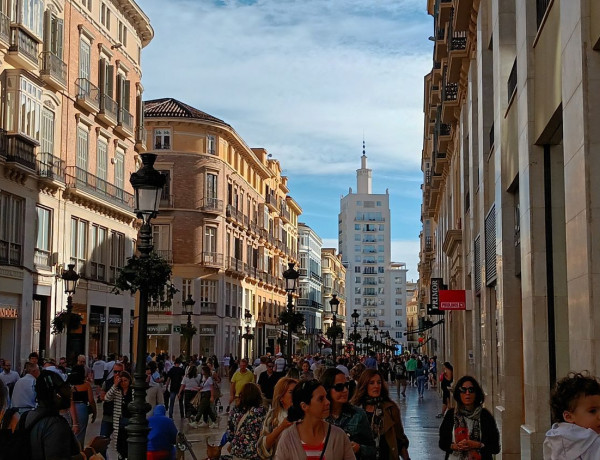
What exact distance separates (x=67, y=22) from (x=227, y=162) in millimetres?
29644

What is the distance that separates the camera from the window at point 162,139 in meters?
60.9

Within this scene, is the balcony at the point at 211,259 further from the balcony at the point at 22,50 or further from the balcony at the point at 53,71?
the balcony at the point at 22,50

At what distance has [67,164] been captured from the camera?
35500mm

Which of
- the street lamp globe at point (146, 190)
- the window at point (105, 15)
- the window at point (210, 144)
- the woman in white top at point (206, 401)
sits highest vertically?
the window at point (105, 15)

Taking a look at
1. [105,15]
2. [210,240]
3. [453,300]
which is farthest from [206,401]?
[210,240]

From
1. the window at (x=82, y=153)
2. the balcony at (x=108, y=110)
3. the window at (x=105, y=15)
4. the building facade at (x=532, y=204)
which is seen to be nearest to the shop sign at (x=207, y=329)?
the balcony at (x=108, y=110)

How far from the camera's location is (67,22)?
3553cm

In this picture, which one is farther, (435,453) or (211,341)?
(211,341)

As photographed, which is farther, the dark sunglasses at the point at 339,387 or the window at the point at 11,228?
the window at the point at 11,228

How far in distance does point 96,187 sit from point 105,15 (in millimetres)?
7639

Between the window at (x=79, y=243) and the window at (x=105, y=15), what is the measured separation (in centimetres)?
885

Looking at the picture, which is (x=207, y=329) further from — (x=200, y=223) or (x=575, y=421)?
(x=575, y=421)

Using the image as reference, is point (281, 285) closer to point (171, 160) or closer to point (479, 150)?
point (171, 160)

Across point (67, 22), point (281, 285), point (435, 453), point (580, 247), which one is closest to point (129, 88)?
point (67, 22)
